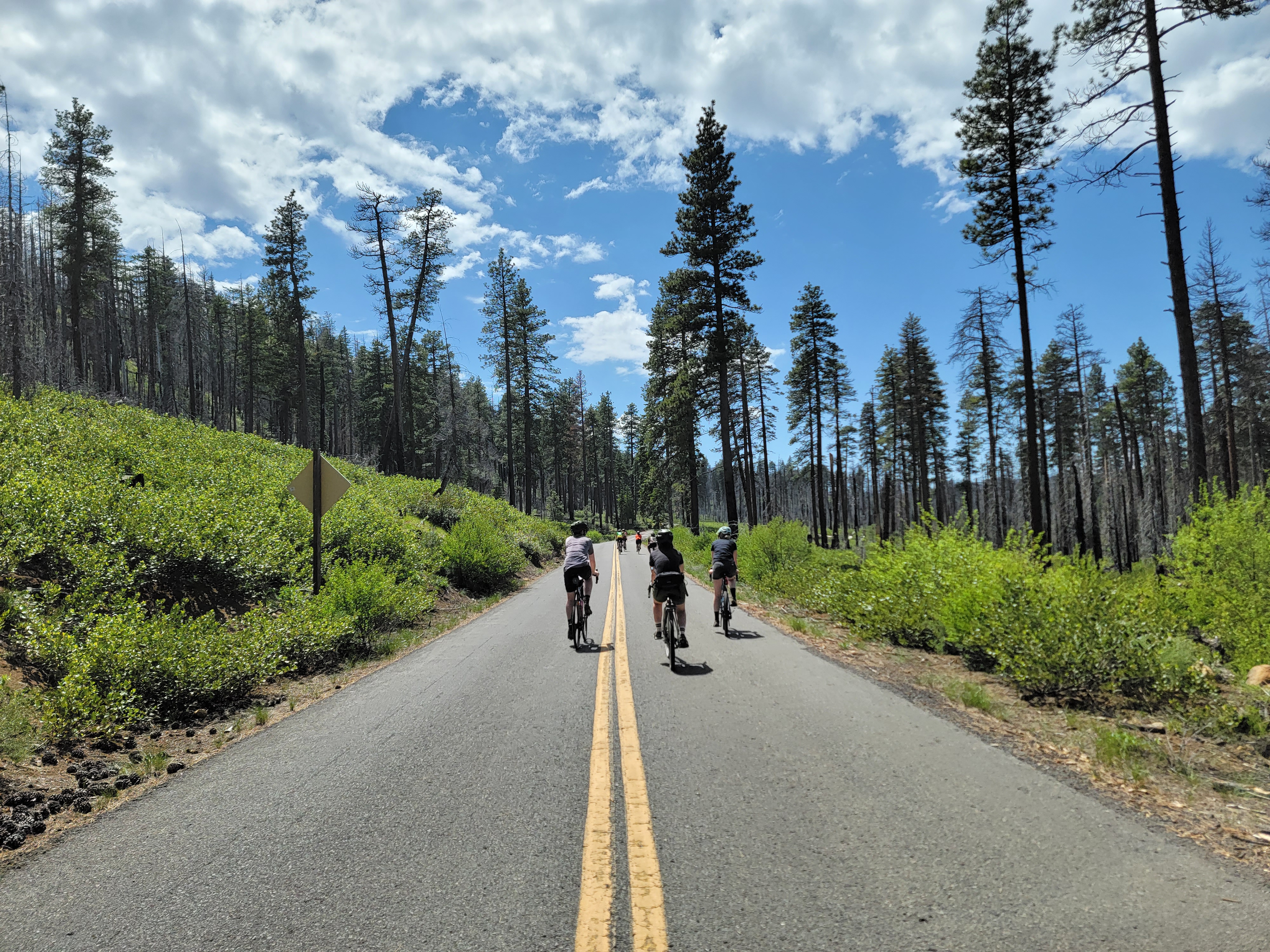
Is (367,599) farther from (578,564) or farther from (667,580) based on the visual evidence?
(667,580)

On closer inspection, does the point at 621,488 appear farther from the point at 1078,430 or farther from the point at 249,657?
the point at 249,657

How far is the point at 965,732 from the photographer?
504 cm

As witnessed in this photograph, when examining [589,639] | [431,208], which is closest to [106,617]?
[589,639]

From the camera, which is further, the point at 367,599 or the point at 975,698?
the point at 367,599

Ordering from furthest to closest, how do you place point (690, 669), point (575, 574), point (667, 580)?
point (575, 574) → point (667, 580) → point (690, 669)

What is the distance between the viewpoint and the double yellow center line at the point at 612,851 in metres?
2.28

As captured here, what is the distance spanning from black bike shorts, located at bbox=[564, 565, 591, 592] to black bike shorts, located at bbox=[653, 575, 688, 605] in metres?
1.83

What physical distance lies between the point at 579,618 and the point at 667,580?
6.34ft

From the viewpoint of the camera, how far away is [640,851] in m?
2.95

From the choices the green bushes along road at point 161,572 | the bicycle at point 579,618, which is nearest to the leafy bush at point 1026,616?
the bicycle at point 579,618

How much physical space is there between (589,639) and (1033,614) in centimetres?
639

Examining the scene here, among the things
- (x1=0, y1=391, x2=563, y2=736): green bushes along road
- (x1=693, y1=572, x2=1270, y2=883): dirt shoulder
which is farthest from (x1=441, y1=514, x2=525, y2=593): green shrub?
(x1=693, y1=572, x2=1270, y2=883): dirt shoulder

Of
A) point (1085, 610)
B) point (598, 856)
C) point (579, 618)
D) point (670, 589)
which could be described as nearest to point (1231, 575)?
point (1085, 610)

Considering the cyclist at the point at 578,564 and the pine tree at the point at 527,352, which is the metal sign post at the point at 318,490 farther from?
the pine tree at the point at 527,352
